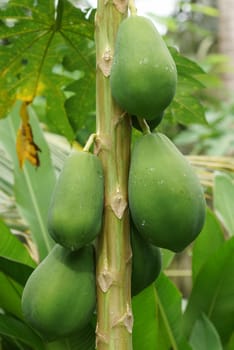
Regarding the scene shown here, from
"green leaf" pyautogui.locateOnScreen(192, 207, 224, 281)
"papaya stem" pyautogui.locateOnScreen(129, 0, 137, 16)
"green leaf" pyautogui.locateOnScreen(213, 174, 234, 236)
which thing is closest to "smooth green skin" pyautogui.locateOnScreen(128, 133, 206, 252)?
"papaya stem" pyautogui.locateOnScreen(129, 0, 137, 16)

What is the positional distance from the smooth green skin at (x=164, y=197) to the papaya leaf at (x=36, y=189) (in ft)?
1.92

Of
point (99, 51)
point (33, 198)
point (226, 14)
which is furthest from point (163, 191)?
point (226, 14)

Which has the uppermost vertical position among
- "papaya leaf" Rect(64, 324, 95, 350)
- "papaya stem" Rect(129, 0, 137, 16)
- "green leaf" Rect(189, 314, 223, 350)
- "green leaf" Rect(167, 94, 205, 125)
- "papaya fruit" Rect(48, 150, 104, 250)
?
"papaya stem" Rect(129, 0, 137, 16)

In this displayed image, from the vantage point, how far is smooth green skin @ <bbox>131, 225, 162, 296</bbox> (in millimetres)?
864

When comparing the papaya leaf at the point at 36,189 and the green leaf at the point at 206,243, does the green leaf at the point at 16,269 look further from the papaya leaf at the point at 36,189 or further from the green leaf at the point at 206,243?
the green leaf at the point at 206,243

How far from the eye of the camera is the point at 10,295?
1.15 meters

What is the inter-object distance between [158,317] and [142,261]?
14.3 inches

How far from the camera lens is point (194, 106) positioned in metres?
1.20

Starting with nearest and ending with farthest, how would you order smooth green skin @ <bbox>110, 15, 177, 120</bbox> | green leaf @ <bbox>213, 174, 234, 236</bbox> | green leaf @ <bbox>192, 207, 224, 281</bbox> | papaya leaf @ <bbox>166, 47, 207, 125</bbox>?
1. smooth green skin @ <bbox>110, 15, 177, 120</bbox>
2. papaya leaf @ <bbox>166, 47, 207, 125</bbox>
3. green leaf @ <bbox>192, 207, 224, 281</bbox>
4. green leaf @ <bbox>213, 174, 234, 236</bbox>

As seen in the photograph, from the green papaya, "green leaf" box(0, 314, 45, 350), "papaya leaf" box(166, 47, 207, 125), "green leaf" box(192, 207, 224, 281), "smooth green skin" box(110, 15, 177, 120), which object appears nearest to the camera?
"smooth green skin" box(110, 15, 177, 120)

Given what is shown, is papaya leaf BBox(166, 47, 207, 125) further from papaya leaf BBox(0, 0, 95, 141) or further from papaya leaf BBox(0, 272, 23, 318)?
papaya leaf BBox(0, 272, 23, 318)

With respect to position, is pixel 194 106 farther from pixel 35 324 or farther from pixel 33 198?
pixel 35 324

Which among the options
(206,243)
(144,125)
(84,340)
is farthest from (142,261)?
(206,243)

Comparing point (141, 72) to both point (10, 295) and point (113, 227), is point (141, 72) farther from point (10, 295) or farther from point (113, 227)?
point (10, 295)
